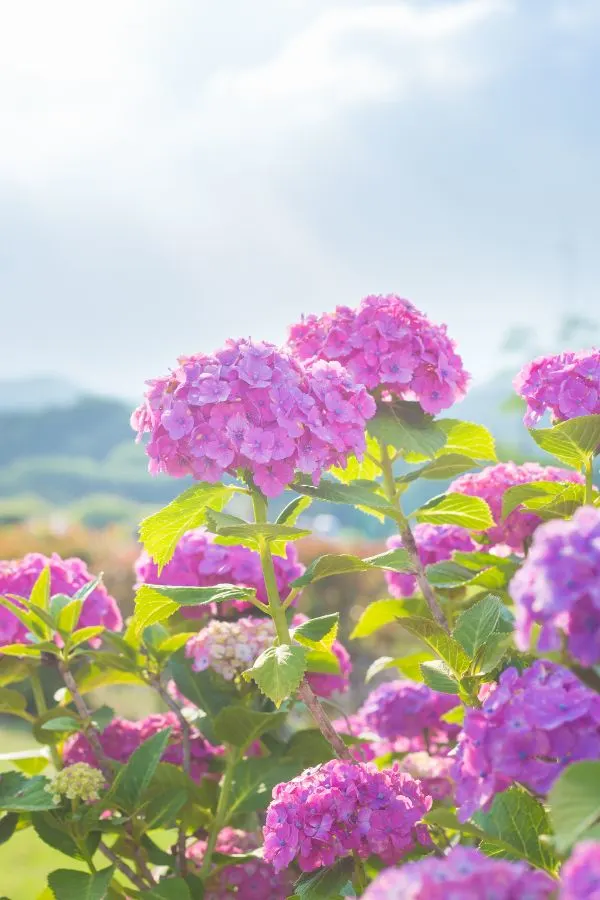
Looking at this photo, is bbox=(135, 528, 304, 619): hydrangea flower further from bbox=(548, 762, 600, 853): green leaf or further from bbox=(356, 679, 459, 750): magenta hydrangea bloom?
A: bbox=(548, 762, 600, 853): green leaf

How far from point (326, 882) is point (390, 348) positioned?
3.54ft

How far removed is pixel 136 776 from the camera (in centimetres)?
221

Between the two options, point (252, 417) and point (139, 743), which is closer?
point (252, 417)

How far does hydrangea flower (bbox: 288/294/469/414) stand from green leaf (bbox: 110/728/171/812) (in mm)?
902

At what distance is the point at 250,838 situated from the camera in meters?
2.63

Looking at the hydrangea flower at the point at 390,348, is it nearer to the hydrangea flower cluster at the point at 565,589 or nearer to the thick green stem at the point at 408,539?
the thick green stem at the point at 408,539

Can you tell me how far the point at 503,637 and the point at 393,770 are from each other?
0.38m

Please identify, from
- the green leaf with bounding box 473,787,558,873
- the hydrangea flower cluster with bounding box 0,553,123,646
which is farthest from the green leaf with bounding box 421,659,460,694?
the hydrangea flower cluster with bounding box 0,553,123,646

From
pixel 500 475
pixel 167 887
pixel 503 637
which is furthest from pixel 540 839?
pixel 500 475

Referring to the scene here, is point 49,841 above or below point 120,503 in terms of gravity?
below

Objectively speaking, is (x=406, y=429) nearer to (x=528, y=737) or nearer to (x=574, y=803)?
(x=528, y=737)

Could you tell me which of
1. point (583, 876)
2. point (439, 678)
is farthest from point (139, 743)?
point (583, 876)

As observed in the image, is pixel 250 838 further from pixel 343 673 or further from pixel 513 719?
pixel 513 719

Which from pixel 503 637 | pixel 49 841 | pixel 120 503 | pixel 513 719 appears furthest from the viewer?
pixel 120 503
